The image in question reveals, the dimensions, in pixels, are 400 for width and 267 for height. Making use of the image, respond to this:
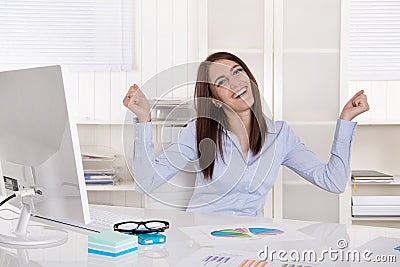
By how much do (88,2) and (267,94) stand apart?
108 centimetres

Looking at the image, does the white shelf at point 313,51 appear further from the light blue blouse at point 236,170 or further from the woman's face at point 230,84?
the woman's face at point 230,84

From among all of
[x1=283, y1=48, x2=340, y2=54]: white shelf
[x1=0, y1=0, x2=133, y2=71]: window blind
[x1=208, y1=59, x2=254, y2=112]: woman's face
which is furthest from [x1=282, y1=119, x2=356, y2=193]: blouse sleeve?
[x1=0, y1=0, x2=133, y2=71]: window blind

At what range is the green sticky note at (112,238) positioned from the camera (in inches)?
51.8

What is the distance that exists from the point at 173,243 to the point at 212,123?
80 centimetres

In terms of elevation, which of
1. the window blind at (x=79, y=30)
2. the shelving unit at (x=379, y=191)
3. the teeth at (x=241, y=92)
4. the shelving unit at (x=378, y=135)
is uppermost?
the window blind at (x=79, y=30)

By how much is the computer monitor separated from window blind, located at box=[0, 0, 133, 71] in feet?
5.49

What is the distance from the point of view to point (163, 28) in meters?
3.08

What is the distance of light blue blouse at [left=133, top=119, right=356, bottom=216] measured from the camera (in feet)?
6.92

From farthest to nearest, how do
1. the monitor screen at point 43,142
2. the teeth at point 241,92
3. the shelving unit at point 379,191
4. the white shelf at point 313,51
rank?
1. the shelving unit at point 379,191
2. the white shelf at point 313,51
3. the teeth at point 241,92
4. the monitor screen at point 43,142

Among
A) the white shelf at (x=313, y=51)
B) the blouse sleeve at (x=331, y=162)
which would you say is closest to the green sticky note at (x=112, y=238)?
the blouse sleeve at (x=331, y=162)

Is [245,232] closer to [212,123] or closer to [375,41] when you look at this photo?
[212,123]

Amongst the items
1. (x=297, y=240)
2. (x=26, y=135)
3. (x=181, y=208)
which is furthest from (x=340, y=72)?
(x=26, y=135)

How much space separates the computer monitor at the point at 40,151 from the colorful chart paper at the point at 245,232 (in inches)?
14.8

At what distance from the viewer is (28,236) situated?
1480 mm
